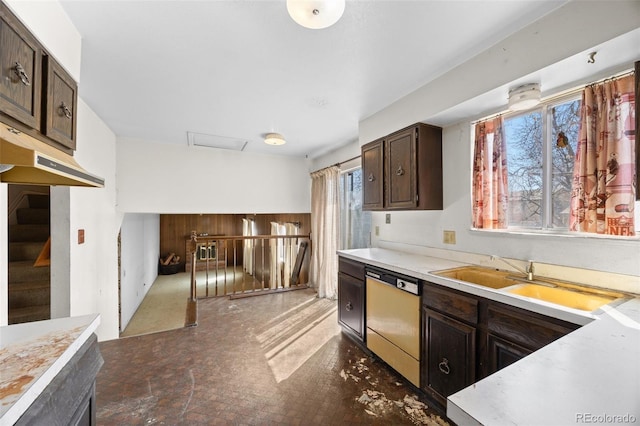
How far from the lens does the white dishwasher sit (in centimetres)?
192

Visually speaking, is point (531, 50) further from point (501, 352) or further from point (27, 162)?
point (27, 162)

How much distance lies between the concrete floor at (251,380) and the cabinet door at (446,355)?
0.21 meters

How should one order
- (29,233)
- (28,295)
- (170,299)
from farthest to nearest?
(170,299) → (29,233) → (28,295)

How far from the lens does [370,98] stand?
8.04 ft

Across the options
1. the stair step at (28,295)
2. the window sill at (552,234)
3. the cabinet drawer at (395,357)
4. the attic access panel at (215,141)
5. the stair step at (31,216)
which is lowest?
the cabinet drawer at (395,357)

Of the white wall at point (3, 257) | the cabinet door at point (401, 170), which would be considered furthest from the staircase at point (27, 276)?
the cabinet door at point (401, 170)

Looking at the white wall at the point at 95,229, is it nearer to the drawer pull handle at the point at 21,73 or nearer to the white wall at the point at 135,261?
the white wall at the point at 135,261

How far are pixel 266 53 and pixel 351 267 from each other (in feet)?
6.68

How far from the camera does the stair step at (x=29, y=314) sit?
2.29m

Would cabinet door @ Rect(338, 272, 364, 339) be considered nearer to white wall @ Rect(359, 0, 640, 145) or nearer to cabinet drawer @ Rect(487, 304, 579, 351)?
cabinet drawer @ Rect(487, 304, 579, 351)

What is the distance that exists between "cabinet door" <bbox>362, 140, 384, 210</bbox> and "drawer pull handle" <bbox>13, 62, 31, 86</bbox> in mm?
2442

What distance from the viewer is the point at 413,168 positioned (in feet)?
7.54

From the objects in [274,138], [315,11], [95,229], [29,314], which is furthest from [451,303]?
[29,314]

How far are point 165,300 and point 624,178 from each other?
7.24 metres
